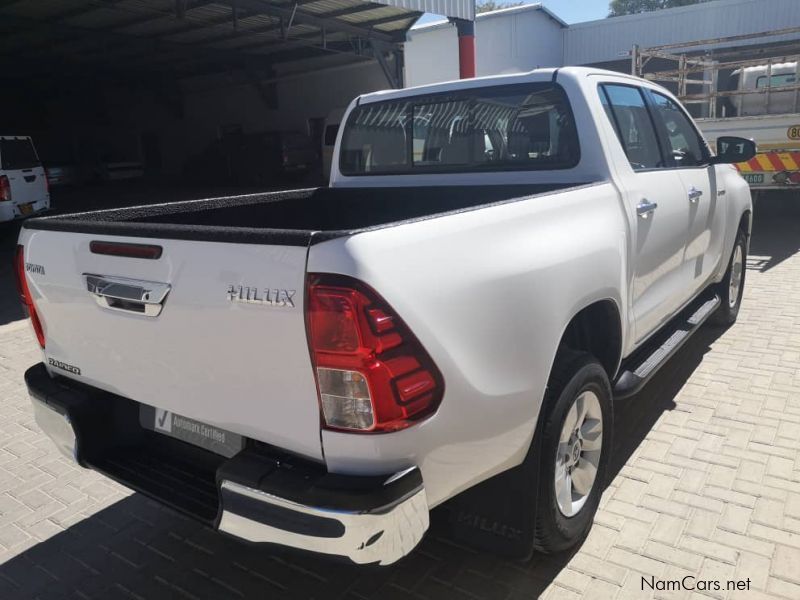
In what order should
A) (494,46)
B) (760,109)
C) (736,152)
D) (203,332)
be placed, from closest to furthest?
(203,332), (736,152), (760,109), (494,46)

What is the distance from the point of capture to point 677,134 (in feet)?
14.5

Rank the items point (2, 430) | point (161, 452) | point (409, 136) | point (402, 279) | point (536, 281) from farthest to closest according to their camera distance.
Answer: point (2, 430), point (409, 136), point (161, 452), point (536, 281), point (402, 279)

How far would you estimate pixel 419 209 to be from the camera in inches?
144

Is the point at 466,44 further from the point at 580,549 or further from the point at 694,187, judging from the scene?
the point at 580,549

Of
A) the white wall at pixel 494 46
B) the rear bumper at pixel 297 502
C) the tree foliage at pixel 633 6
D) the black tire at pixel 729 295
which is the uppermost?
the tree foliage at pixel 633 6

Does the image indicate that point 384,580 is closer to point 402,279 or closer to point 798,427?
point 402,279

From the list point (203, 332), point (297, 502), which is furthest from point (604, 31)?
point (297, 502)

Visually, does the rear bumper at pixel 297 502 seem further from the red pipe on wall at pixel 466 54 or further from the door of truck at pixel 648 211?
the red pipe on wall at pixel 466 54

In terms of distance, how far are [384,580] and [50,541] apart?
5.35ft

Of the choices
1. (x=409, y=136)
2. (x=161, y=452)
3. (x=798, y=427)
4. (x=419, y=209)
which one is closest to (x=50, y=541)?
(x=161, y=452)

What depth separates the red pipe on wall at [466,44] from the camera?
1445 centimetres

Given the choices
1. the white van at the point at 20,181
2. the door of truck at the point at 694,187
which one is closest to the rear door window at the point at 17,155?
the white van at the point at 20,181

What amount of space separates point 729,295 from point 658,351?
217 centimetres

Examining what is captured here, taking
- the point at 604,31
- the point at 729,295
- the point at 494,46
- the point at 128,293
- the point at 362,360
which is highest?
the point at 604,31
